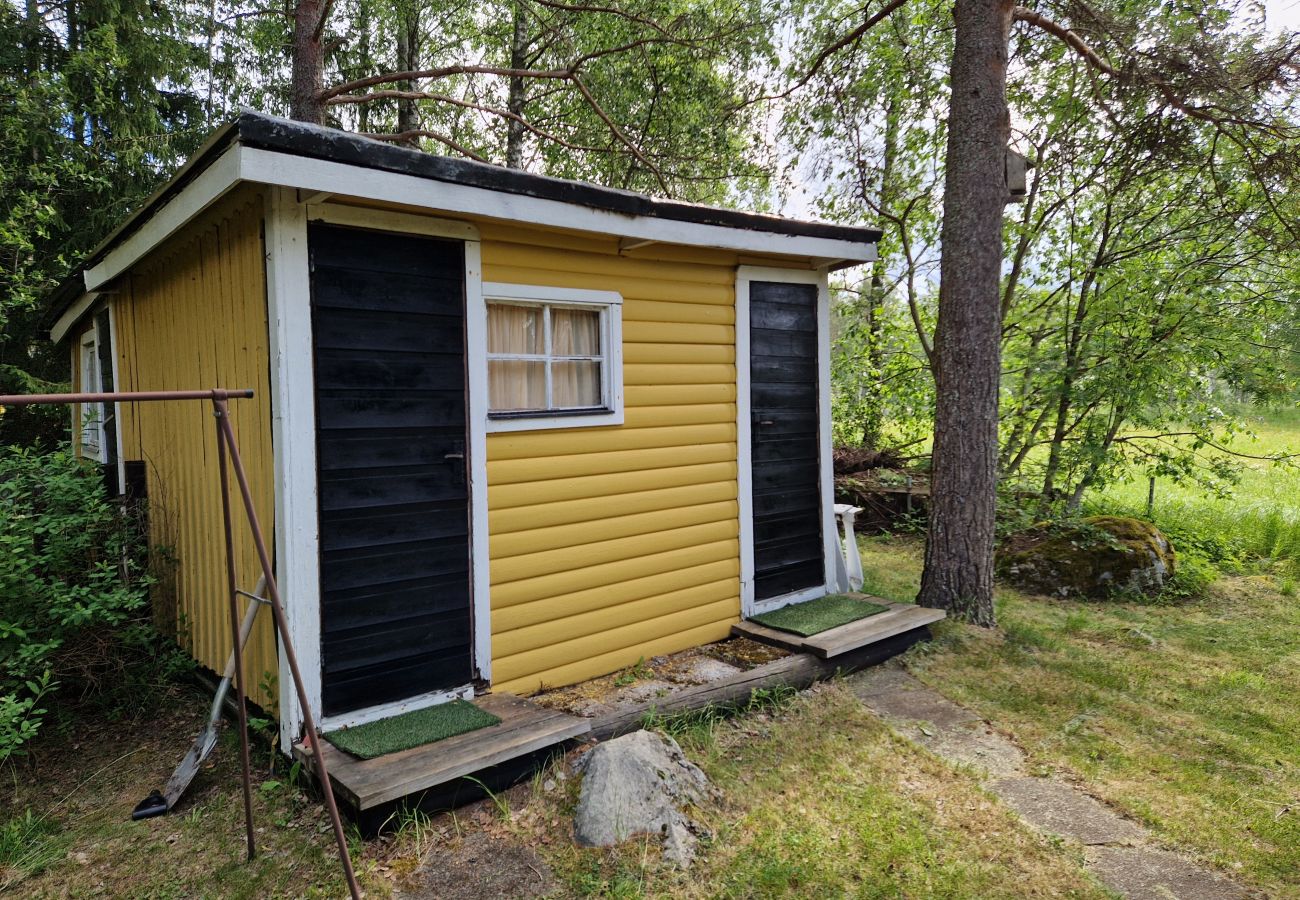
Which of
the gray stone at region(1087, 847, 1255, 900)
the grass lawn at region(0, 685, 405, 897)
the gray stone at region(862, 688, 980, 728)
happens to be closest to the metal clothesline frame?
the grass lawn at region(0, 685, 405, 897)

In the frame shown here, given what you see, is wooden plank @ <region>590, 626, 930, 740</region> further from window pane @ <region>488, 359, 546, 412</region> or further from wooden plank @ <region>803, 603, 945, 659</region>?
window pane @ <region>488, 359, 546, 412</region>

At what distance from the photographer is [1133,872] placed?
2.64 metres

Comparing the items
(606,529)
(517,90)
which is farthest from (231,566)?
(517,90)

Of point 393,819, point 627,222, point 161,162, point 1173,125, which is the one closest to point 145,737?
point 393,819

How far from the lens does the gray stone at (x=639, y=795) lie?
2738 mm

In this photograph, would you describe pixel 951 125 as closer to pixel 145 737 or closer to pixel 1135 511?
pixel 1135 511

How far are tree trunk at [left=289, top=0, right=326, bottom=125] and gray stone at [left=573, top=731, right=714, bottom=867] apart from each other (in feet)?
22.8

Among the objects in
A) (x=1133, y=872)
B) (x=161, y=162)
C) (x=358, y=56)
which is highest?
(x=358, y=56)

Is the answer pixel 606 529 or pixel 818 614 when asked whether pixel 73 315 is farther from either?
pixel 818 614

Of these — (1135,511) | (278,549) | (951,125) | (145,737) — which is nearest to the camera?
(278,549)

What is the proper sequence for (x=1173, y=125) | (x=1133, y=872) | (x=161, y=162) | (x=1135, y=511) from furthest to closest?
(x=161, y=162) < (x=1135, y=511) < (x=1173, y=125) < (x=1133, y=872)

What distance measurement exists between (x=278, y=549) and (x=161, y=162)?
9.72 metres

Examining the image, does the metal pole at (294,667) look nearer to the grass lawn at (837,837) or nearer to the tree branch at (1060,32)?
Result: the grass lawn at (837,837)

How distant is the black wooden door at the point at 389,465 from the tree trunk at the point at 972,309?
3598 mm
